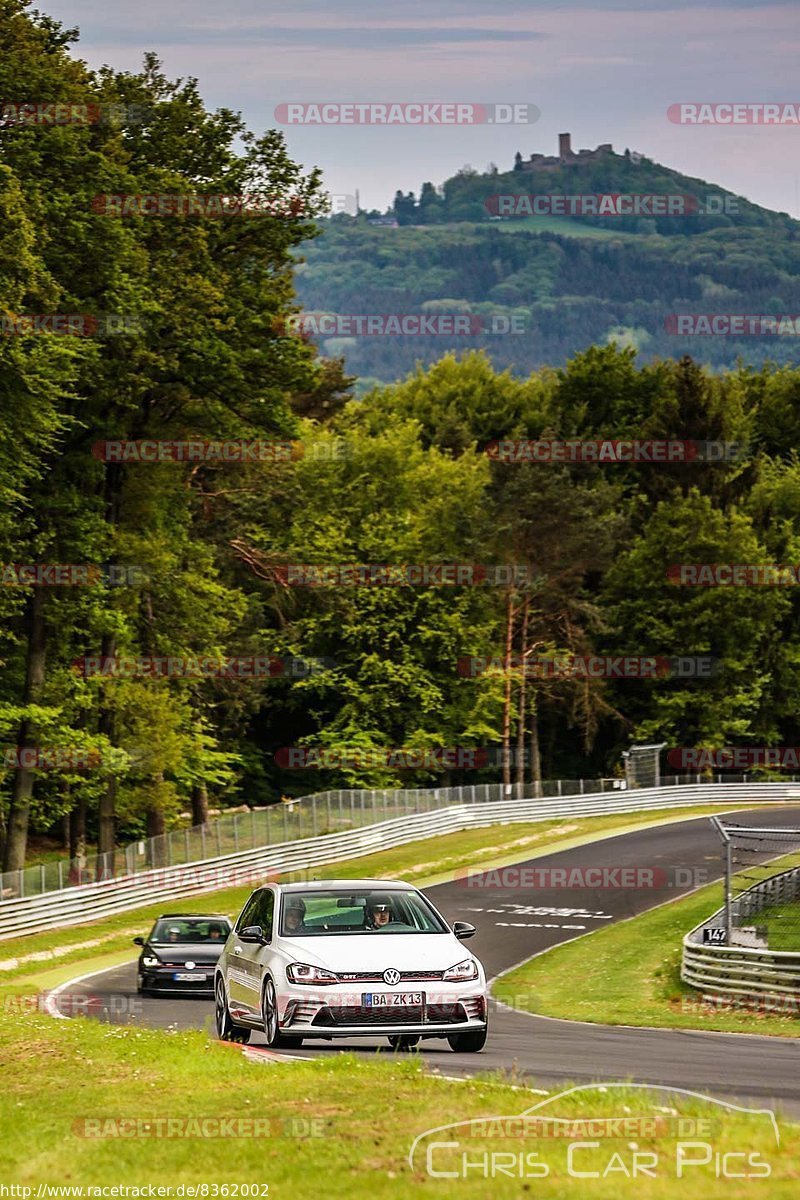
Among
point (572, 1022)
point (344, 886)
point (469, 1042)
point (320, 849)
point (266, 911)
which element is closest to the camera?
point (469, 1042)

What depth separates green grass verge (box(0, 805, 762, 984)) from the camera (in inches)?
1432

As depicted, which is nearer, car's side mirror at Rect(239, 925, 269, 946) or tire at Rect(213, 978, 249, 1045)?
car's side mirror at Rect(239, 925, 269, 946)

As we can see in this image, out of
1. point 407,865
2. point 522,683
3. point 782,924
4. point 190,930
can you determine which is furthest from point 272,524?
point 782,924

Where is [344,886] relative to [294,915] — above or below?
above

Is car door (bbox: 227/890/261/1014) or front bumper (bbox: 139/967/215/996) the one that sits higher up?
car door (bbox: 227/890/261/1014)

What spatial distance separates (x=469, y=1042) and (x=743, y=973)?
9.72m

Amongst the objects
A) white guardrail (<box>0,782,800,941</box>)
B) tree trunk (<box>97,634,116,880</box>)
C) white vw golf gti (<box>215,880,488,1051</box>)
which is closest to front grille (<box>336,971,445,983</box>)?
white vw golf gti (<box>215,880,488,1051</box>)

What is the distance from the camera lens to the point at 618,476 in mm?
88812

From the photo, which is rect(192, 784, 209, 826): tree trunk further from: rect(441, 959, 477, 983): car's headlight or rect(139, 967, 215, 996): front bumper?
rect(441, 959, 477, 983): car's headlight

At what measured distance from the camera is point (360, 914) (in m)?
16.1

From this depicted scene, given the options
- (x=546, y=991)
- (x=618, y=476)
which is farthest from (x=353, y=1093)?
(x=618, y=476)

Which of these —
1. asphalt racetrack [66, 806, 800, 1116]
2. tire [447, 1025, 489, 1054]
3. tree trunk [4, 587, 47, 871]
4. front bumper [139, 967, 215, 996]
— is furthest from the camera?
tree trunk [4, 587, 47, 871]

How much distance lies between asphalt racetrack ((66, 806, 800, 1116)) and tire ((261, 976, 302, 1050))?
5.4 inches

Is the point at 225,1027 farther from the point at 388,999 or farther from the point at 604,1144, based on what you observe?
the point at 604,1144
